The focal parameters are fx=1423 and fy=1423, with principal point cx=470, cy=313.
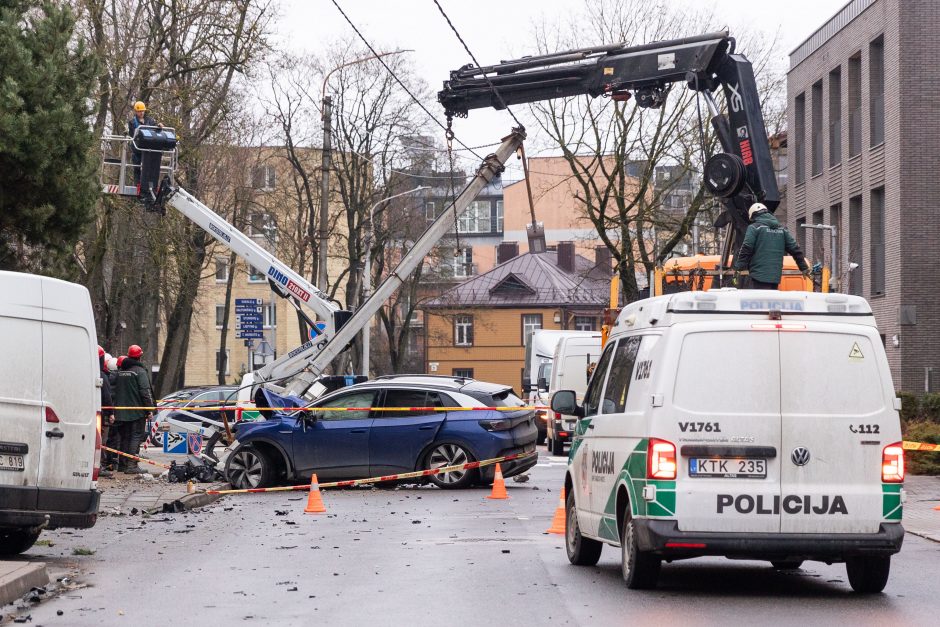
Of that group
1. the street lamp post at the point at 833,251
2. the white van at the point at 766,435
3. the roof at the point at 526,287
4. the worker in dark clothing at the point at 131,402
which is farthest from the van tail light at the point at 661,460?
the roof at the point at 526,287

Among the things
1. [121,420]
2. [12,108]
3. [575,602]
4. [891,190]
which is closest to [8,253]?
[12,108]

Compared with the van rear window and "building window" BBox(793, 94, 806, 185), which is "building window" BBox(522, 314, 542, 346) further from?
the van rear window

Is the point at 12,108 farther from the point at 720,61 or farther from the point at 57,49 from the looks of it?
the point at 720,61

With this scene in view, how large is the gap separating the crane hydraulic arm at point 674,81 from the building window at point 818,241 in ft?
64.0

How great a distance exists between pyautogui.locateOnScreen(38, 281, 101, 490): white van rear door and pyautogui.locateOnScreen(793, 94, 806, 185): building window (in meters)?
35.5

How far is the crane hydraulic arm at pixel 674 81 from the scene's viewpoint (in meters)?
17.9

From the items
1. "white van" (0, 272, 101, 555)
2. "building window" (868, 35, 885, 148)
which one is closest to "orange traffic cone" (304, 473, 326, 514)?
"white van" (0, 272, 101, 555)

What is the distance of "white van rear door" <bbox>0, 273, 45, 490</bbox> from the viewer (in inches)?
439

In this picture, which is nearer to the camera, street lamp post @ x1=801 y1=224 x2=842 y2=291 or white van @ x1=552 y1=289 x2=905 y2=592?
white van @ x1=552 y1=289 x2=905 y2=592

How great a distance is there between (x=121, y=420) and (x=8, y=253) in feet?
12.4

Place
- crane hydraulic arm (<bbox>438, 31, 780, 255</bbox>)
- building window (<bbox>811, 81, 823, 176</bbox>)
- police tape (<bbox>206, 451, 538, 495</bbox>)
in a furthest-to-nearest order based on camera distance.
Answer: building window (<bbox>811, 81, 823, 176</bbox>) → police tape (<bbox>206, 451, 538, 495</bbox>) → crane hydraulic arm (<bbox>438, 31, 780, 255</bbox>)

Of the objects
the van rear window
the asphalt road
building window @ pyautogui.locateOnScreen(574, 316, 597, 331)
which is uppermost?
building window @ pyautogui.locateOnScreen(574, 316, 597, 331)

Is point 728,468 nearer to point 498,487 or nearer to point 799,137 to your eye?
point 498,487

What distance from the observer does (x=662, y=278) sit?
67.7ft
